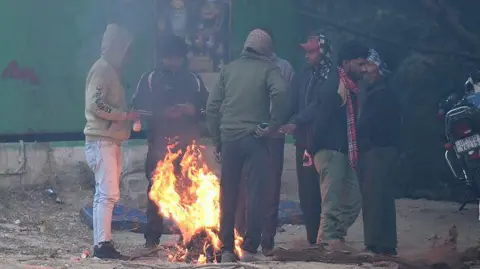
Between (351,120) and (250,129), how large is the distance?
1031mm

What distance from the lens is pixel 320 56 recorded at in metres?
9.50

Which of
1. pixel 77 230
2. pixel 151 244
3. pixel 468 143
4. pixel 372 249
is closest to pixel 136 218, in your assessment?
pixel 77 230

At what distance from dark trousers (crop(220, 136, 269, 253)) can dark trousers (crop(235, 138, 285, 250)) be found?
15 centimetres

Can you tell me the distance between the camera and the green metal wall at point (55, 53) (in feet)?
39.8

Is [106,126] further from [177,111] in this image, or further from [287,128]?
[287,128]

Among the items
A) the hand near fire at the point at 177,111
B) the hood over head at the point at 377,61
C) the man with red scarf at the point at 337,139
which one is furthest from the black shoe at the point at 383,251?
the hand near fire at the point at 177,111

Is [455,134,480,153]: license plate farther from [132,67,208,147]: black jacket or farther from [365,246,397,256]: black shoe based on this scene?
[132,67,208,147]: black jacket

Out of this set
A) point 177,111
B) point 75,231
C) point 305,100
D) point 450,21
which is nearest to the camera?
point 177,111

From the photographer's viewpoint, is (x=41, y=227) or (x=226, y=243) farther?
(x=41, y=227)

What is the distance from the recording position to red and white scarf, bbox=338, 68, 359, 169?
9.07m

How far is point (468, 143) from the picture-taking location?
9.98 m

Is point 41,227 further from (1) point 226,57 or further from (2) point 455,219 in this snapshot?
(2) point 455,219

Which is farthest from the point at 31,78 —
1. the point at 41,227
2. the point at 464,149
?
the point at 464,149

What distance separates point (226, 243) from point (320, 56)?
2.11 m
